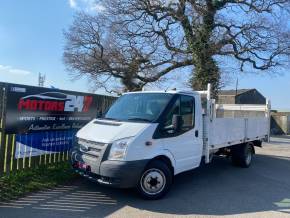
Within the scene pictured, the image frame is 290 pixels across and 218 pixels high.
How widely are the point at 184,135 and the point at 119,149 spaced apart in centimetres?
172

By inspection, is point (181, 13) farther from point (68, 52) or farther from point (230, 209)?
point (230, 209)

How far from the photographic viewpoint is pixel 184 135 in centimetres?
740

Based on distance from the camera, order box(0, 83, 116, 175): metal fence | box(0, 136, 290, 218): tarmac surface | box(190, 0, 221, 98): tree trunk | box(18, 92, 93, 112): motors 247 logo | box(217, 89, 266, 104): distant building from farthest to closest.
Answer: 1. box(217, 89, 266, 104): distant building
2. box(190, 0, 221, 98): tree trunk
3. box(18, 92, 93, 112): motors 247 logo
4. box(0, 83, 116, 175): metal fence
5. box(0, 136, 290, 218): tarmac surface

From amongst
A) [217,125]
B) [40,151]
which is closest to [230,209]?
[217,125]

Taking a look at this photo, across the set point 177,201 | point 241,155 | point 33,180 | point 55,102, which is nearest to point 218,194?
point 177,201

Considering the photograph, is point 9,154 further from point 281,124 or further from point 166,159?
point 281,124

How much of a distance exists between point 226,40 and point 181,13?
11.9 ft

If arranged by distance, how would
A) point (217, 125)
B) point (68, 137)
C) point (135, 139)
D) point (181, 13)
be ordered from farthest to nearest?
point (181, 13)
point (68, 137)
point (217, 125)
point (135, 139)

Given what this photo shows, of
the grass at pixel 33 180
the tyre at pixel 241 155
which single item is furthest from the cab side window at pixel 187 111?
the tyre at pixel 241 155

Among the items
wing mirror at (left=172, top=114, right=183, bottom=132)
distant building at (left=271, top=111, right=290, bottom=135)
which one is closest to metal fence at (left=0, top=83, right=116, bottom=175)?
wing mirror at (left=172, top=114, right=183, bottom=132)

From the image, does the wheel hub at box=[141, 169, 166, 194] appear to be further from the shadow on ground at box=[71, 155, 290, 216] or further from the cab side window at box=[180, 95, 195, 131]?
the cab side window at box=[180, 95, 195, 131]

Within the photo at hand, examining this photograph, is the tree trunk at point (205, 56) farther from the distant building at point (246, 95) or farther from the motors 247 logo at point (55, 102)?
the distant building at point (246, 95)

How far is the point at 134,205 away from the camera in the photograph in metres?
6.47

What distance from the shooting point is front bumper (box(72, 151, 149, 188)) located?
6238 millimetres
